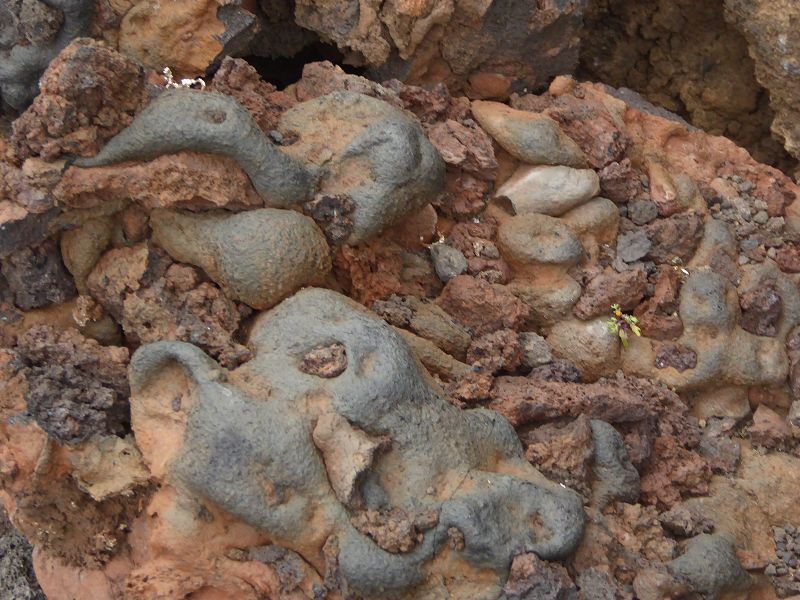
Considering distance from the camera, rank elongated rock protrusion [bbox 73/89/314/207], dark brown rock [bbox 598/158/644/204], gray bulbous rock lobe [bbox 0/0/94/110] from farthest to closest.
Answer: dark brown rock [bbox 598/158/644/204] → gray bulbous rock lobe [bbox 0/0/94/110] → elongated rock protrusion [bbox 73/89/314/207]

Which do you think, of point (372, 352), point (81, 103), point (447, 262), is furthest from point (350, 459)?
point (81, 103)

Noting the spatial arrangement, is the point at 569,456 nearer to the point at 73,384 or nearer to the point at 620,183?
the point at 620,183

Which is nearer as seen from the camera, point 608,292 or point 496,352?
point 496,352

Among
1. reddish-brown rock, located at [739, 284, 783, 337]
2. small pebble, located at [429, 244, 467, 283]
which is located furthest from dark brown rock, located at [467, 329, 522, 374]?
reddish-brown rock, located at [739, 284, 783, 337]

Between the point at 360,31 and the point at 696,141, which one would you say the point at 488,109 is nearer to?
the point at 360,31

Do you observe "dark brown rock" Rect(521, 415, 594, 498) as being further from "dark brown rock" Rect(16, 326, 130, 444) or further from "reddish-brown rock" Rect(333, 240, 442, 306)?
"dark brown rock" Rect(16, 326, 130, 444)

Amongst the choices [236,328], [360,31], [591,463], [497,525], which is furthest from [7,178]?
[591,463]

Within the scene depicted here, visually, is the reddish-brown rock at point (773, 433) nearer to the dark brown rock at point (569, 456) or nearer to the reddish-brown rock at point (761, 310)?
the reddish-brown rock at point (761, 310)
